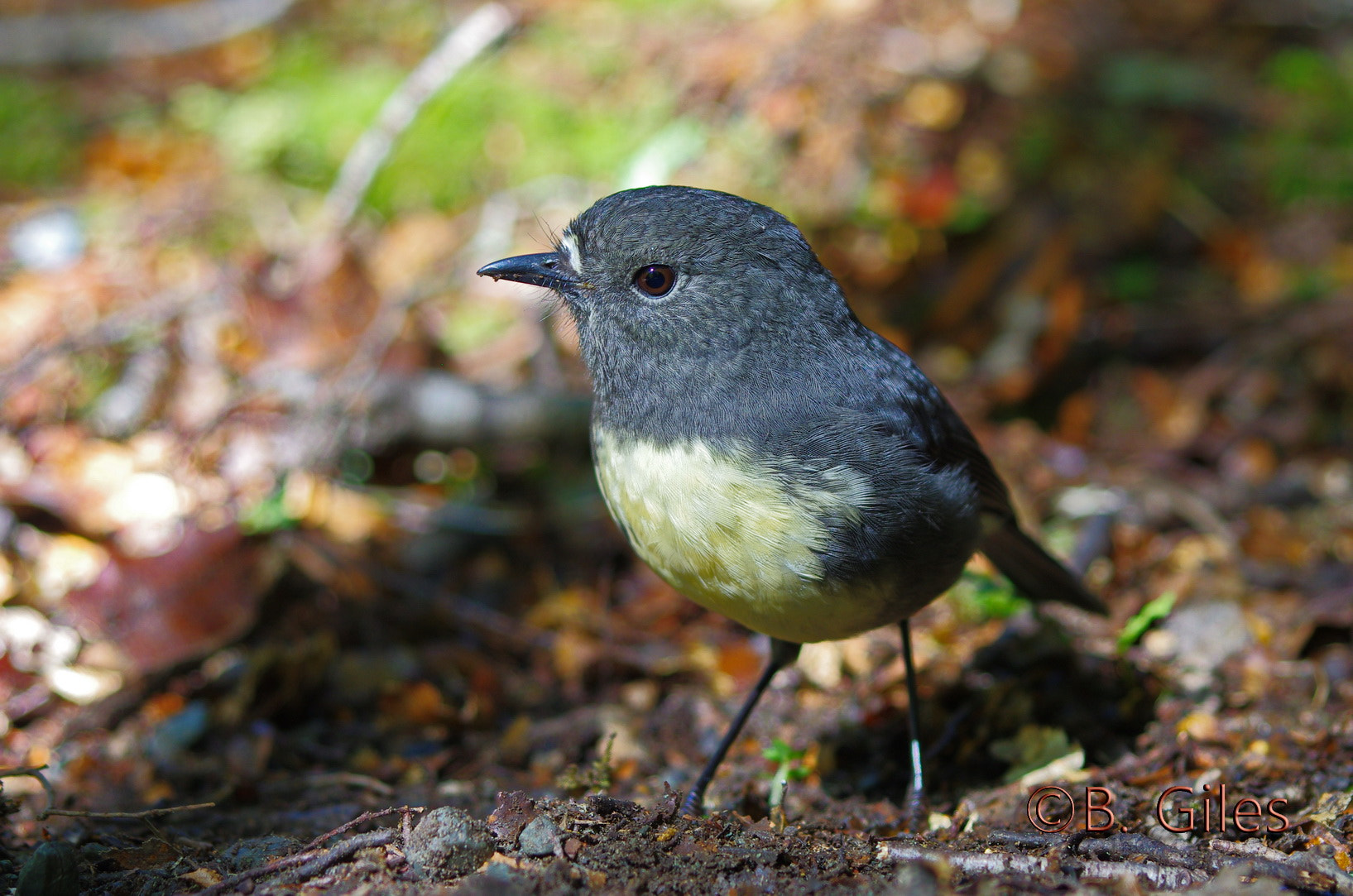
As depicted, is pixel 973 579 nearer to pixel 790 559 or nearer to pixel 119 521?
pixel 790 559

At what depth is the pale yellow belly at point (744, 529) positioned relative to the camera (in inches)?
107

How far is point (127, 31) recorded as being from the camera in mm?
8383

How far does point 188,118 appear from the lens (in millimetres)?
7438

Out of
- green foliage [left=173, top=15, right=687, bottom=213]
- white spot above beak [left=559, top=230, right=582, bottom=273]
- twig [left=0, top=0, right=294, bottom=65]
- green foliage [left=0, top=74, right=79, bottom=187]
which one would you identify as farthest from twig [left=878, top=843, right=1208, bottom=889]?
twig [left=0, top=0, right=294, bottom=65]

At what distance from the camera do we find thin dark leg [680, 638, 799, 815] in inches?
130

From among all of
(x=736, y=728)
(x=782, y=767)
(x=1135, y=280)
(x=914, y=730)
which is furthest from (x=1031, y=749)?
(x=1135, y=280)

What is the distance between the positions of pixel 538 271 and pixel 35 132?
6063 millimetres

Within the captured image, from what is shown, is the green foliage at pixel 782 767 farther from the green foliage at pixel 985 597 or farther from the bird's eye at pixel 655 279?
the bird's eye at pixel 655 279

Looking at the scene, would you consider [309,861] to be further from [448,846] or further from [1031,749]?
[1031,749]

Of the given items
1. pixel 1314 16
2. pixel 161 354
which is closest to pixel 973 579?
pixel 161 354

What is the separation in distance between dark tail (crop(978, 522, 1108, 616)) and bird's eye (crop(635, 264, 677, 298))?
1547 mm

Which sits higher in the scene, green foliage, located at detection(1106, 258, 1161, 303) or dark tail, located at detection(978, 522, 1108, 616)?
green foliage, located at detection(1106, 258, 1161, 303)

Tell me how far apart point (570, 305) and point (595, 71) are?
4.78 metres

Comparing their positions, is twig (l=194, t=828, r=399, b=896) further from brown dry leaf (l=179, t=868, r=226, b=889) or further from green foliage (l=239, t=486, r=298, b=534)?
green foliage (l=239, t=486, r=298, b=534)
